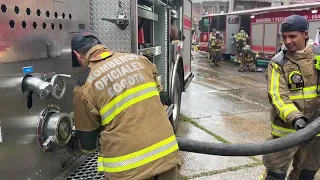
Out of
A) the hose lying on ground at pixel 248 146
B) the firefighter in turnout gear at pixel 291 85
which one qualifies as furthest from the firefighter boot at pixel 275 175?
the hose lying on ground at pixel 248 146

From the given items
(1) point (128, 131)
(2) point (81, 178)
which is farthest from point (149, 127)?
(2) point (81, 178)

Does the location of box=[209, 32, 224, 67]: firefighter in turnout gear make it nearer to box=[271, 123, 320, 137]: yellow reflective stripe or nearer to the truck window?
the truck window

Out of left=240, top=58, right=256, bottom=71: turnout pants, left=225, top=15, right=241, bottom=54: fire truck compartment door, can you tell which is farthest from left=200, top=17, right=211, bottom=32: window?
left=240, top=58, right=256, bottom=71: turnout pants

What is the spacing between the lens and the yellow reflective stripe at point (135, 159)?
1.83 metres

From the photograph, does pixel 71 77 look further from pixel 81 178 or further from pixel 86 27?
pixel 81 178

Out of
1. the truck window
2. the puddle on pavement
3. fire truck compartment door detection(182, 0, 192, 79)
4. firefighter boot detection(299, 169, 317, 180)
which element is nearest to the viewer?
firefighter boot detection(299, 169, 317, 180)

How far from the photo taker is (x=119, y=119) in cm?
183

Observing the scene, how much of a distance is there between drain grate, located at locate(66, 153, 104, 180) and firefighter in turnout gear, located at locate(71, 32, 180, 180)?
62 cm

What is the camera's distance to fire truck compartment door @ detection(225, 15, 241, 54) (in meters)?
15.3

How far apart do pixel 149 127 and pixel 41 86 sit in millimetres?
715

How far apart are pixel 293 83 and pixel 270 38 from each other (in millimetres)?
10575

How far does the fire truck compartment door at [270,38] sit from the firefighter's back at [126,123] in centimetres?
1131

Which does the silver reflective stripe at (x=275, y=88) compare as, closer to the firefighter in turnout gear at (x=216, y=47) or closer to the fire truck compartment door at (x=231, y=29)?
the firefighter in turnout gear at (x=216, y=47)

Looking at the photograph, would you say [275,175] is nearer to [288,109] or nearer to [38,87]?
[288,109]
